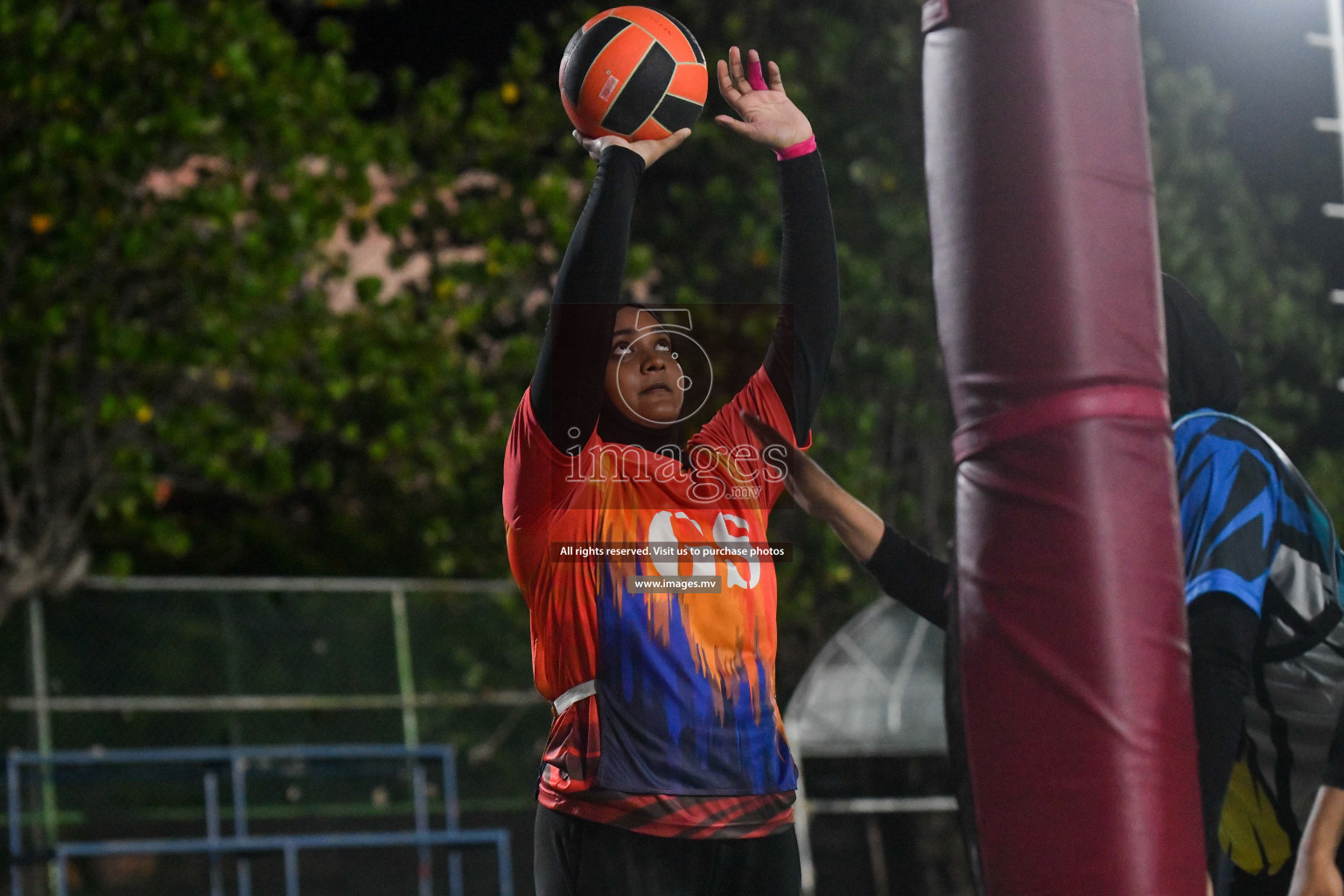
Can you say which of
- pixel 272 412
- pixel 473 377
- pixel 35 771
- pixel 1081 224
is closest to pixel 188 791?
pixel 35 771

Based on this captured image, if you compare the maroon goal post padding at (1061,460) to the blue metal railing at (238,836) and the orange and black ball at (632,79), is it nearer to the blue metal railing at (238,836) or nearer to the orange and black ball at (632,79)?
the orange and black ball at (632,79)

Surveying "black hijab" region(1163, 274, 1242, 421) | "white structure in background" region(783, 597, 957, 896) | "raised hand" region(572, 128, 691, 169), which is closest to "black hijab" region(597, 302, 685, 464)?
"raised hand" region(572, 128, 691, 169)

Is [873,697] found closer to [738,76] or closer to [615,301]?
[738,76]

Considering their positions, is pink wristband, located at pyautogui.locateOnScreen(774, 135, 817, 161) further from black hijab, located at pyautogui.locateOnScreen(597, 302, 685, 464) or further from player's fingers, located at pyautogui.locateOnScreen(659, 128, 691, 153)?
black hijab, located at pyautogui.locateOnScreen(597, 302, 685, 464)

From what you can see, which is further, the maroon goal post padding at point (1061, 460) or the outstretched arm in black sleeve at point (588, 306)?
the outstretched arm in black sleeve at point (588, 306)

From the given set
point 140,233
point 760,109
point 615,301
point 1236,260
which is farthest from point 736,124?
point 1236,260

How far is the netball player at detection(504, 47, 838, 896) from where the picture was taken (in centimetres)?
237

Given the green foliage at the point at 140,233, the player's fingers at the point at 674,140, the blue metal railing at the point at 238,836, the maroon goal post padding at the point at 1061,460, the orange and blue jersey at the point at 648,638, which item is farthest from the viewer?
the green foliage at the point at 140,233

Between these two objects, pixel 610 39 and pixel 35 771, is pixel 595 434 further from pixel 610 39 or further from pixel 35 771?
pixel 35 771

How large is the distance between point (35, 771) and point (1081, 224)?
307 inches

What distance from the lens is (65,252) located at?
7613 millimetres

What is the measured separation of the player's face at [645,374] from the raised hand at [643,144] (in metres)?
0.26

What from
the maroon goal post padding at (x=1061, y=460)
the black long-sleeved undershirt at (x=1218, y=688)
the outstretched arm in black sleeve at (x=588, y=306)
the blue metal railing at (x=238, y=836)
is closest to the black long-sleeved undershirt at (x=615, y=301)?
the outstretched arm in black sleeve at (x=588, y=306)

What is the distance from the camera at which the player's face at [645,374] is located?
2.52 m
